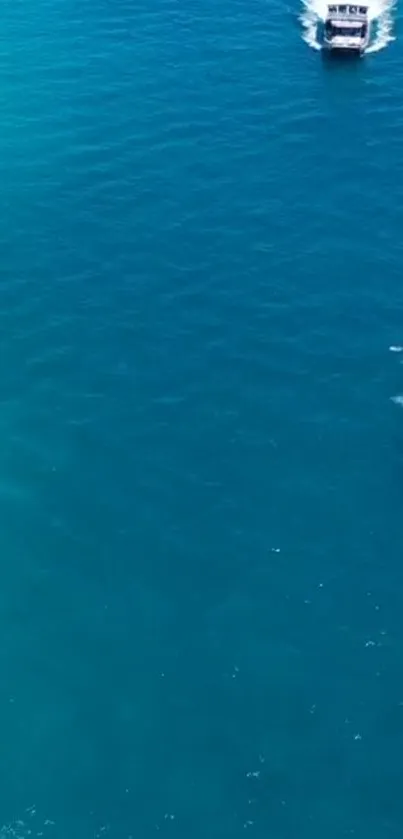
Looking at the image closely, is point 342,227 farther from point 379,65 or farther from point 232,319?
point 379,65

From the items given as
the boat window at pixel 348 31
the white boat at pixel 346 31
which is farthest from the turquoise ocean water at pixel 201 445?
the boat window at pixel 348 31

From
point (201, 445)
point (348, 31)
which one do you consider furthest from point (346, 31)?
point (201, 445)

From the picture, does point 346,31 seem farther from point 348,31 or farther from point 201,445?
point 201,445

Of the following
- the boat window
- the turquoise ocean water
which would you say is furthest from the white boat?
the turquoise ocean water

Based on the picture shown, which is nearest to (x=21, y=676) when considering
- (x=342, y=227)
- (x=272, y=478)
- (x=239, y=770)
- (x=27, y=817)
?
(x=27, y=817)

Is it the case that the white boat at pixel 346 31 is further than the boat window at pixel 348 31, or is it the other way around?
the boat window at pixel 348 31

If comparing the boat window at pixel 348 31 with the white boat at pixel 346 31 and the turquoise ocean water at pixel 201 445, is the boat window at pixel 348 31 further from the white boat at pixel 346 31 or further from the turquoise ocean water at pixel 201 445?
the turquoise ocean water at pixel 201 445
